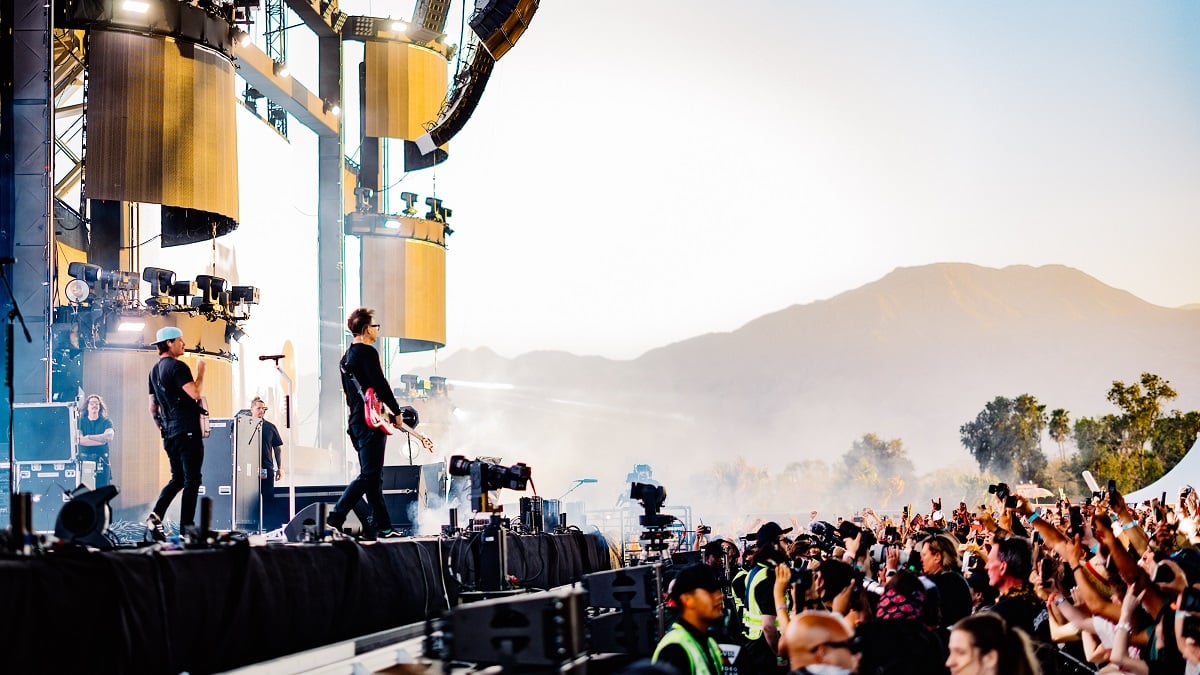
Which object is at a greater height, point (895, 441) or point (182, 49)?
point (182, 49)

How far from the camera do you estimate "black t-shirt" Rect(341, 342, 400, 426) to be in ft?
26.2

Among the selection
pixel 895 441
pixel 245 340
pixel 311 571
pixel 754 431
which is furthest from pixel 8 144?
pixel 754 431

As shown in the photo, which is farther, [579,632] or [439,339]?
[439,339]

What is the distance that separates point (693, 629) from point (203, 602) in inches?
78.1

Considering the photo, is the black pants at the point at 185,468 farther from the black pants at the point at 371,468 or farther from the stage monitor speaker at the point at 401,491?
the stage monitor speaker at the point at 401,491

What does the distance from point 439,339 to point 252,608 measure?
31.3 m

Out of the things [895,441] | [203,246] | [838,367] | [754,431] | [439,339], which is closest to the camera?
[203,246]

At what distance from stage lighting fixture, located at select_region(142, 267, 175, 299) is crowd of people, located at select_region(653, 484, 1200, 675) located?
500 inches

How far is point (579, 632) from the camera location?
3545 mm

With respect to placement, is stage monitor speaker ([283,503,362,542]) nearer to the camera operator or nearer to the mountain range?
the camera operator

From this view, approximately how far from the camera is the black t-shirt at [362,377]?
7980 mm

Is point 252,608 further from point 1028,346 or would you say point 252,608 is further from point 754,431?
point 1028,346

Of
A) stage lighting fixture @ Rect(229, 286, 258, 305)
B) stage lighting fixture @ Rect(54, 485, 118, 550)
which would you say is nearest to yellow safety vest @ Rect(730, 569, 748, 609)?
stage lighting fixture @ Rect(54, 485, 118, 550)

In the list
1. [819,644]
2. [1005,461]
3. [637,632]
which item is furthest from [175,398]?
[1005,461]
